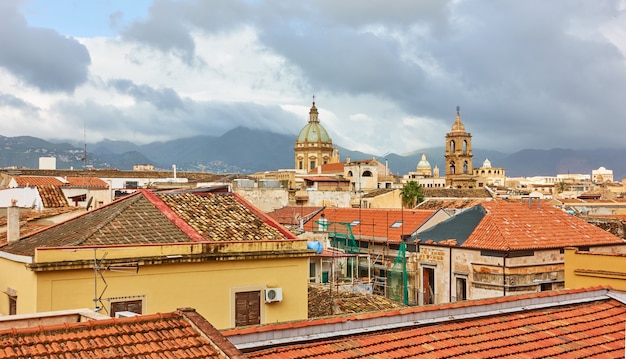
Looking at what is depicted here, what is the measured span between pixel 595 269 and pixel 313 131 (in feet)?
395

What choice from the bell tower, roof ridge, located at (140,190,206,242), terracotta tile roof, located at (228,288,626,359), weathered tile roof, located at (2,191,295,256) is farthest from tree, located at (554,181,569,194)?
terracotta tile roof, located at (228,288,626,359)

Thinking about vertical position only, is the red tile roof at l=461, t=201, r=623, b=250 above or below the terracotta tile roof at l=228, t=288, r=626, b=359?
above

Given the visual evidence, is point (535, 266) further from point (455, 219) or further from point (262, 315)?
point (262, 315)

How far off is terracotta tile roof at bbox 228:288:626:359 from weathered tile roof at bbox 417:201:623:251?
12.7 meters

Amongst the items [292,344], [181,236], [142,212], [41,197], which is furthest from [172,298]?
[41,197]

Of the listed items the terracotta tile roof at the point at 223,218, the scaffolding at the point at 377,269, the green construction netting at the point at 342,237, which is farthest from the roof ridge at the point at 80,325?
the green construction netting at the point at 342,237

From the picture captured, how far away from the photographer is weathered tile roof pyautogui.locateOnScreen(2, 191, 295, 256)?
14758 mm

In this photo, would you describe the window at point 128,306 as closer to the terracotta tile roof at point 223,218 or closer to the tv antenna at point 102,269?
the tv antenna at point 102,269

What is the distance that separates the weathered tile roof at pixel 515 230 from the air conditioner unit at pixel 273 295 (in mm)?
11373

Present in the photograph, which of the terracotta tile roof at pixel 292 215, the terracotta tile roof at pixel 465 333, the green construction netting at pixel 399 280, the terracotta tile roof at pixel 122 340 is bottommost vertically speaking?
the green construction netting at pixel 399 280

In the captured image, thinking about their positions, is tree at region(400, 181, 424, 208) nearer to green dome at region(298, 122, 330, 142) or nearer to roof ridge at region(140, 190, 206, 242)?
roof ridge at region(140, 190, 206, 242)

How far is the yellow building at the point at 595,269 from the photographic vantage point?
12883mm

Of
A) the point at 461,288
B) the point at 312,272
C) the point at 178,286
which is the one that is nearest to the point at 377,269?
the point at 461,288

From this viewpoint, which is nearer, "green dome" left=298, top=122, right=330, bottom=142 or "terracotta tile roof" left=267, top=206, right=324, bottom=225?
"terracotta tile roof" left=267, top=206, right=324, bottom=225
